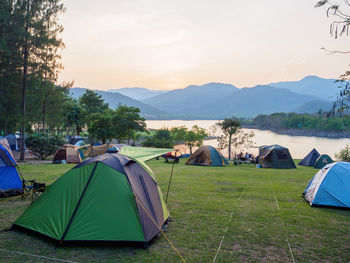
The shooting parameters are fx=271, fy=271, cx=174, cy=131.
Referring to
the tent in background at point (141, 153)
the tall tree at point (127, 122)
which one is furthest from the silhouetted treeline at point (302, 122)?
the tent in background at point (141, 153)

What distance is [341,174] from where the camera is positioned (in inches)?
343

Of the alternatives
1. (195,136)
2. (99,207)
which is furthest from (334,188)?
(195,136)

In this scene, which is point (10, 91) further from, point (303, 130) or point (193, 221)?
point (303, 130)

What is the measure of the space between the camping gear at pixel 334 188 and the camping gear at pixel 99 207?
555 cm

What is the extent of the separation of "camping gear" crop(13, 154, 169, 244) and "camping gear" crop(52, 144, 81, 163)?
16827 millimetres

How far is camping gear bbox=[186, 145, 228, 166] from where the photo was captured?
21686 millimetres

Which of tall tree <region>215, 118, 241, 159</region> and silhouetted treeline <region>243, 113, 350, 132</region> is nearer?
tall tree <region>215, 118, 241, 159</region>

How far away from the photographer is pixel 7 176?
29.6 feet

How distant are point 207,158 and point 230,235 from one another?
15452 millimetres

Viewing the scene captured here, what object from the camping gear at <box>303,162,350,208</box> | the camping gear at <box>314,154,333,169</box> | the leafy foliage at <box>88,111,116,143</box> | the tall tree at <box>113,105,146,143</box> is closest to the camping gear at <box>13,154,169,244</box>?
the camping gear at <box>303,162,350,208</box>

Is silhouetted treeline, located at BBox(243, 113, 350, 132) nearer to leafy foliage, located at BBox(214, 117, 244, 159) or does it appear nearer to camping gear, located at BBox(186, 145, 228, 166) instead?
leafy foliage, located at BBox(214, 117, 244, 159)

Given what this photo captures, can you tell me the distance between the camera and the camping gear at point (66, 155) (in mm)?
22125

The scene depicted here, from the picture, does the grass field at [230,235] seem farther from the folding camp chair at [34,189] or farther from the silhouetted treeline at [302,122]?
the silhouetted treeline at [302,122]

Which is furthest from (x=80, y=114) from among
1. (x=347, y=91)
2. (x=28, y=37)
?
(x=347, y=91)
